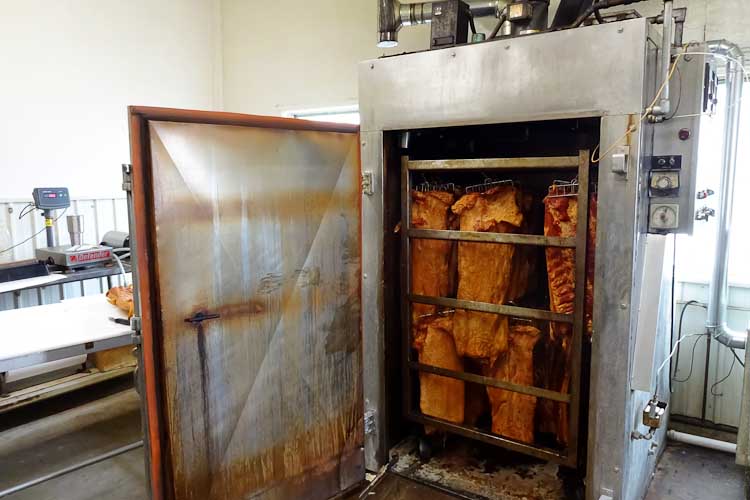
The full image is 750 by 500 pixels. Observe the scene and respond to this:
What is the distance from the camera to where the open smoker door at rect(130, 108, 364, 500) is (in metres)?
1.54

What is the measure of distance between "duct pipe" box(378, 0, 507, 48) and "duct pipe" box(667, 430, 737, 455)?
230 cm

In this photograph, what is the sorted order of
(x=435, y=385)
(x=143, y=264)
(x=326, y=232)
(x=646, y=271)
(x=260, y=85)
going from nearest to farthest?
(x=143, y=264)
(x=646, y=271)
(x=326, y=232)
(x=435, y=385)
(x=260, y=85)

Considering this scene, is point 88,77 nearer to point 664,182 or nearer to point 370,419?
point 370,419

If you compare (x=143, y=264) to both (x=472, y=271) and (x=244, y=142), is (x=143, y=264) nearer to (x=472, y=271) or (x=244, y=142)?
(x=244, y=142)

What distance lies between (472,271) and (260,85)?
258cm

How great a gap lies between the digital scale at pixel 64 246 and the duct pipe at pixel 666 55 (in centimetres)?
313

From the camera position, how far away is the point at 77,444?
276 cm

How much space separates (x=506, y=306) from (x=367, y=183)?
769 mm

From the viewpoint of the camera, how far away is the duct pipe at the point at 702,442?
2441 millimetres

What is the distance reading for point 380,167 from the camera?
6.93 ft

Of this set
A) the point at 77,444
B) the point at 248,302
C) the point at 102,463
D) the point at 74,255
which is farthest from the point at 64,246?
the point at 248,302

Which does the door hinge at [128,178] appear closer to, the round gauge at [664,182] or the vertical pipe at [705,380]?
the round gauge at [664,182]

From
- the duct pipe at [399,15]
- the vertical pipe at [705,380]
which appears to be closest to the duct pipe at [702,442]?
the vertical pipe at [705,380]

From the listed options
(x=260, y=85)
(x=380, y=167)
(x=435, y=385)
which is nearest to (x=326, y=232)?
(x=380, y=167)
